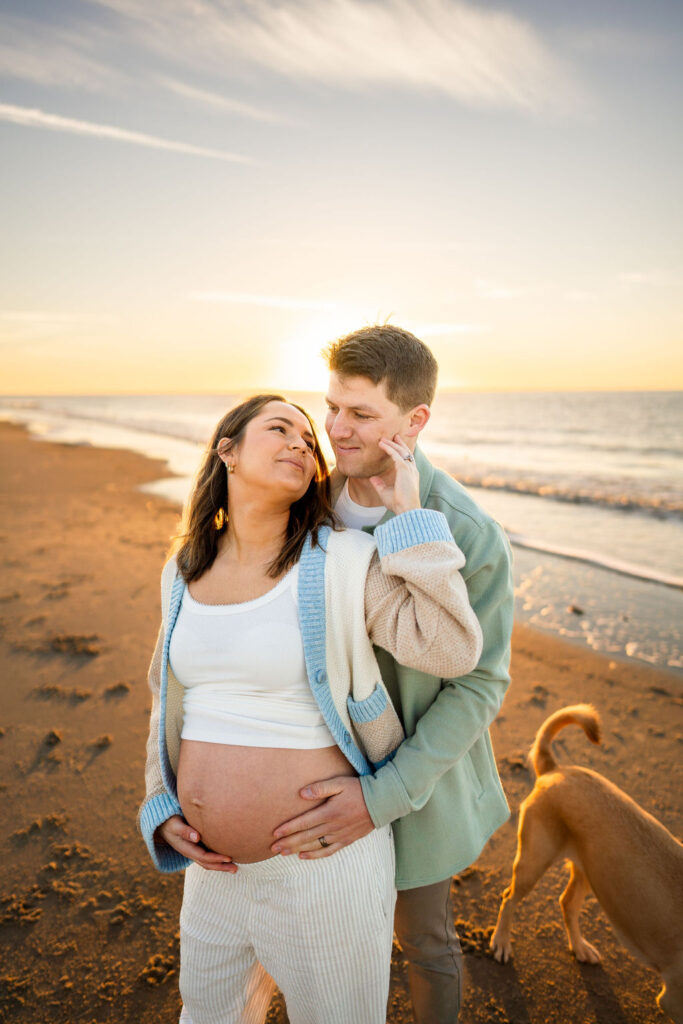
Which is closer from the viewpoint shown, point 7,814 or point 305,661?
point 305,661

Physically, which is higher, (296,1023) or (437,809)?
(437,809)

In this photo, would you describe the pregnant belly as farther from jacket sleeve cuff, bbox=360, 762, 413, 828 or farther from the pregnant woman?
jacket sleeve cuff, bbox=360, 762, 413, 828

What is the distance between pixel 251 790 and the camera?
1.83 metres

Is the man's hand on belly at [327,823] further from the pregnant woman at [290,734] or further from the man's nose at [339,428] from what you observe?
the man's nose at [339,428]

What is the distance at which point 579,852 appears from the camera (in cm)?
270

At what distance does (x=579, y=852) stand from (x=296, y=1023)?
1526 millimetres

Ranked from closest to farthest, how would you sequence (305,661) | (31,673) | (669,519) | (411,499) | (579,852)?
(305,661)
(411,499)
(579,852)
(31,673)
(669,519)

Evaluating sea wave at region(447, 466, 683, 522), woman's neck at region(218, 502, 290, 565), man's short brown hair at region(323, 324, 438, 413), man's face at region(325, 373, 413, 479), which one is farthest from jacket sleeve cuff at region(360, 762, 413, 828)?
sea wave at region(447, 466, 683, 522)

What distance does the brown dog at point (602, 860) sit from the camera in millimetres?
2404

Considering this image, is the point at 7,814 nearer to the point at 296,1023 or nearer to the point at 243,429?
the point at 296,1023

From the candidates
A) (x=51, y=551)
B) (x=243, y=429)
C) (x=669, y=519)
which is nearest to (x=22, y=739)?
(x=243, y=429)

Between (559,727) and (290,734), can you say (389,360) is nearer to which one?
(290,734)

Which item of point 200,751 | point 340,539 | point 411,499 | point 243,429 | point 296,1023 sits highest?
point 243,429

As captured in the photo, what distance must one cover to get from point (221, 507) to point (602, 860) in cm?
234
